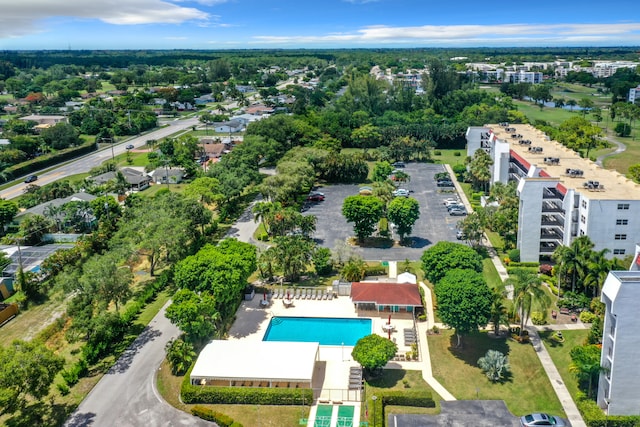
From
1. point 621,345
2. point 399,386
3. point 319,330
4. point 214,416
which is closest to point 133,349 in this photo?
point 214,416

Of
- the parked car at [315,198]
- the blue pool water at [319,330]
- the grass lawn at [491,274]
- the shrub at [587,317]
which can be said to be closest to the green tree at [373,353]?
the blue pool water at [319,330]

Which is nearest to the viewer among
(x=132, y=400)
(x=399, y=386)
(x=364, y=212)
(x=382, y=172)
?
(x=132, y=400)

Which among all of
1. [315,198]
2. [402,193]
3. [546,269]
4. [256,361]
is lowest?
[546,269]

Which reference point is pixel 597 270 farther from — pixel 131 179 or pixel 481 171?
pixel 131 179

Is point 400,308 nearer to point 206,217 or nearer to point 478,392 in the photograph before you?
point 478,392

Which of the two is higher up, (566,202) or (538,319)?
(566,202)

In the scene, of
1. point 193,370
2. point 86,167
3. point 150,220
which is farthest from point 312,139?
point 193,370
